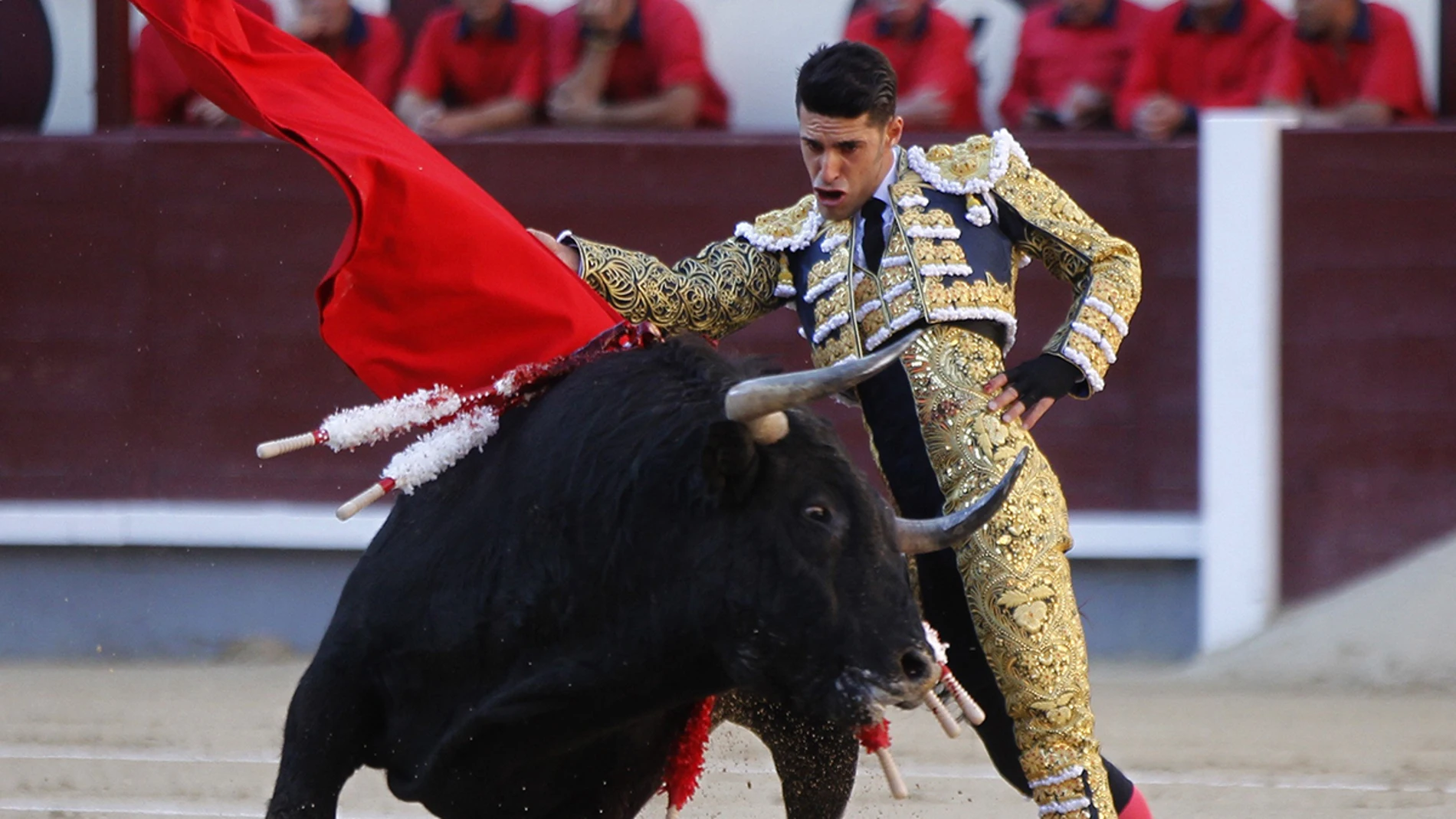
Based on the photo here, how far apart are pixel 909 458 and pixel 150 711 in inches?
117

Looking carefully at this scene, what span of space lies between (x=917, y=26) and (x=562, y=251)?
9.74 feet

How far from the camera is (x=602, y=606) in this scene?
8.69 ft

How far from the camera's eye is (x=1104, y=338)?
116 inches

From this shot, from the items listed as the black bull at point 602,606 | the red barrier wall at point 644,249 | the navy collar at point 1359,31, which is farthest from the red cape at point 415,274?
the navy collar at point 1359,31

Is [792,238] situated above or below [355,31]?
above

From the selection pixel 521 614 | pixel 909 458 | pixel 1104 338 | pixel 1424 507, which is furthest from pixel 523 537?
pixel 1424 507

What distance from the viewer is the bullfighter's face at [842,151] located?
112 inches

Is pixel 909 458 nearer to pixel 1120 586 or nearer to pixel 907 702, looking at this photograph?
pixel 907 702

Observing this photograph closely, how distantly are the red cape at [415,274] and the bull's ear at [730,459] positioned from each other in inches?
22.1

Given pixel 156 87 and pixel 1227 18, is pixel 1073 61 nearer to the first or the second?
pixel 1227 18

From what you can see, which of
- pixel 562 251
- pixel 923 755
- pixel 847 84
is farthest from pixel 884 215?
pixel 923 755

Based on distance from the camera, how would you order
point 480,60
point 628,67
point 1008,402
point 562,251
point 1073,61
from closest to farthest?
point 1008,402 < point 562,251 < point 1073,61 < point 628,67 < point 480,60

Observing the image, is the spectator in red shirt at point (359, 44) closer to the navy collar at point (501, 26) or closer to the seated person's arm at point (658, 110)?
the navy collar at point (501, 26)

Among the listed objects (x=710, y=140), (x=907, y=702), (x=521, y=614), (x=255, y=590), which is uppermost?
(x=907, y=702)
